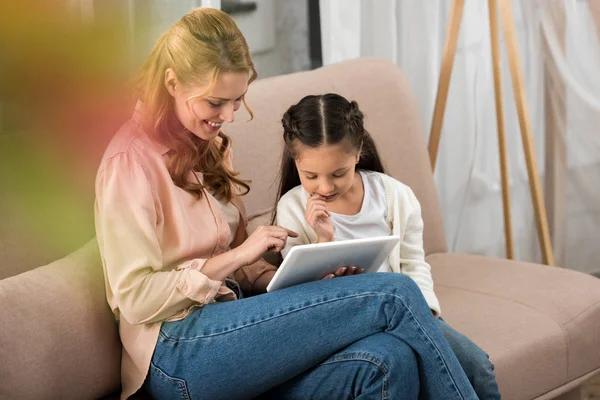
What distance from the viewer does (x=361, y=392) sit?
5.46 feet

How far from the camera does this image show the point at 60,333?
1646 mm

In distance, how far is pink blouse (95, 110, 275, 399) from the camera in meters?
1.67

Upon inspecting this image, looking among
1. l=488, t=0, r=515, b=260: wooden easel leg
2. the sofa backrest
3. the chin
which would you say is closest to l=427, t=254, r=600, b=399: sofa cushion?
the sofa backrest

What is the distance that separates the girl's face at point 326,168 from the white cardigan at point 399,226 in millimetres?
88

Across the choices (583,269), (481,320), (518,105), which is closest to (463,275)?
(481,320)

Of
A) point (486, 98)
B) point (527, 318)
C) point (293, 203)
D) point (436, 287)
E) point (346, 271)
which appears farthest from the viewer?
point (486, 98)

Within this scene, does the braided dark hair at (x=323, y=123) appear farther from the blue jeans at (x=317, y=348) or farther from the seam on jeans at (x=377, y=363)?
the seam on jeans at (x=377, y=363)

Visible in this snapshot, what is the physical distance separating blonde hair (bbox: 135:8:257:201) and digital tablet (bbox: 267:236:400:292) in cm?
24

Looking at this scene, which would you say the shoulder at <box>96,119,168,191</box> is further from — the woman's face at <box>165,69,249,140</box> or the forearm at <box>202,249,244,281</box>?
the forearm at <box>202,249,244,281</box>

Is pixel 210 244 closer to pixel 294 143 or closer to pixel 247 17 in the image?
pixel 294 143

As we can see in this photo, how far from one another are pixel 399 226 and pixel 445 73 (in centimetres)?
85

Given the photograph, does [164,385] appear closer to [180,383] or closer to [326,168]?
[180,383]

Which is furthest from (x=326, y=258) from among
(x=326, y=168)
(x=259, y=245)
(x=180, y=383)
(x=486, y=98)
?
(x=486, y=98)

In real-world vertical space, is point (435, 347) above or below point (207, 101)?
below
